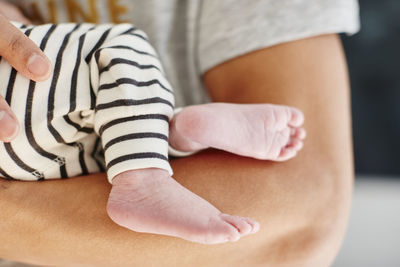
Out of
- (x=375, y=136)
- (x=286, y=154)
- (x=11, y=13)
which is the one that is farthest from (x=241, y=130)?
(x=375, y=136)

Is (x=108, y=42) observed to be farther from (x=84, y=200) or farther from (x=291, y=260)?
(x=291, y=260)

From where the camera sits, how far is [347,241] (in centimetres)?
133

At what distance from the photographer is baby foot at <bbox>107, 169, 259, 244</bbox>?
1.54ft

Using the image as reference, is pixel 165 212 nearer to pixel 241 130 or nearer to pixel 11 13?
pixel 241 130

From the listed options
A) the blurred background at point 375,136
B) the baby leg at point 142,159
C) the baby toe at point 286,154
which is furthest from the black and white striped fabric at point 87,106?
the blurred background at point 375,136

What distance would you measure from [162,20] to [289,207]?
1.41 feet

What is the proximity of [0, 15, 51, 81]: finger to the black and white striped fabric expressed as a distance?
17mm

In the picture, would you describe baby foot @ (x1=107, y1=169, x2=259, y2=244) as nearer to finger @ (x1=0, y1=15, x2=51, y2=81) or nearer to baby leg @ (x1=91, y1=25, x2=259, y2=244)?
baby leg @ (x1=91, y1=25, x2=259, y2=244)

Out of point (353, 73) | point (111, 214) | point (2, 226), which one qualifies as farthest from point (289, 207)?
point (353, 73)

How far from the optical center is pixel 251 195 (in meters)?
0.60

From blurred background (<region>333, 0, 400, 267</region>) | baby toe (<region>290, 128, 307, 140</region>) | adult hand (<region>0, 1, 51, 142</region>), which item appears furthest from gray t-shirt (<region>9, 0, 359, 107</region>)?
blurred background (<region>333, 0, 400, 267</region>)

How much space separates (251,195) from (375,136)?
86 cm

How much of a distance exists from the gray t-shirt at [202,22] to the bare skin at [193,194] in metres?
0.17

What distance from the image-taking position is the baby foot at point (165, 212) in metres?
0.47
